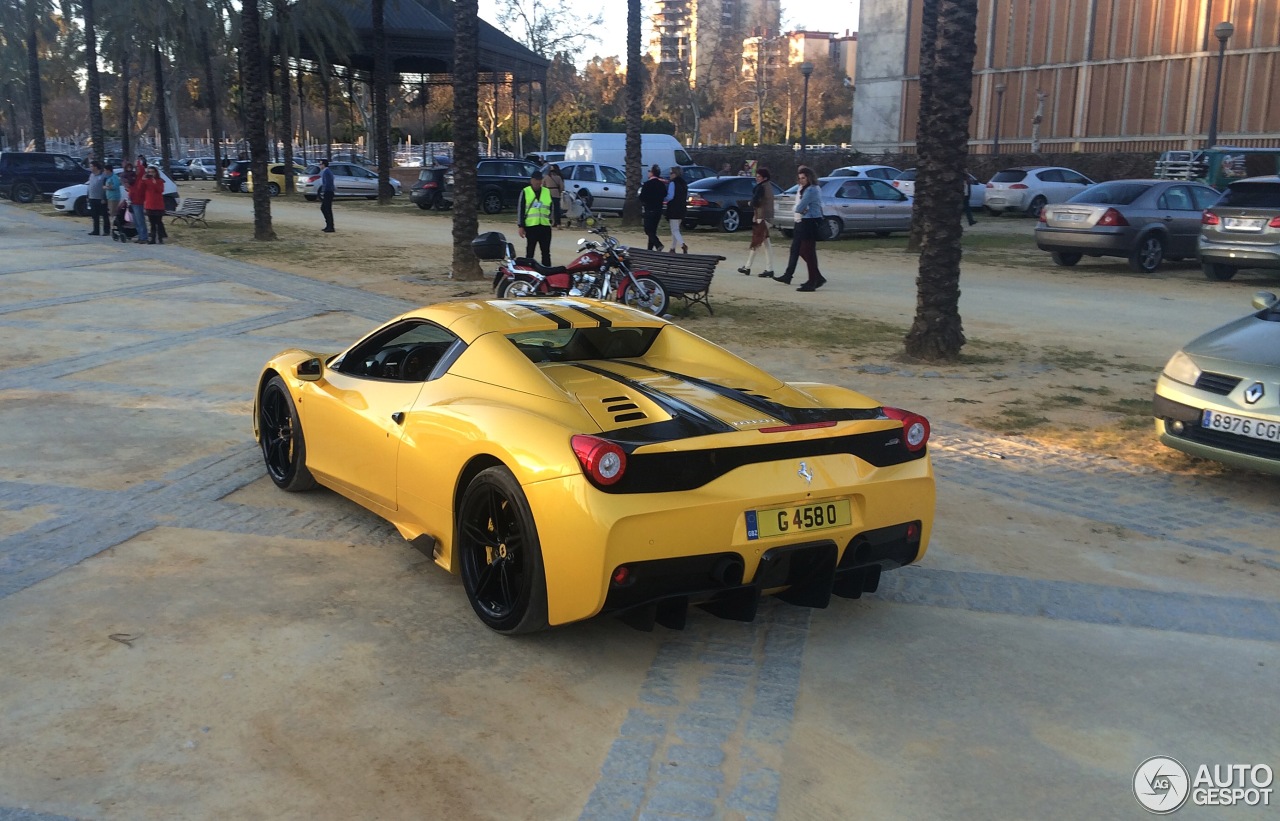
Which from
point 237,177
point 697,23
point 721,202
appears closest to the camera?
point 721,202

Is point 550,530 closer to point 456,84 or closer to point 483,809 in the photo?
point 483,809

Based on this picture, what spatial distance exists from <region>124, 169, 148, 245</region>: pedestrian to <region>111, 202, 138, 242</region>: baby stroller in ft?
1.07

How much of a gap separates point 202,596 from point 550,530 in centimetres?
185

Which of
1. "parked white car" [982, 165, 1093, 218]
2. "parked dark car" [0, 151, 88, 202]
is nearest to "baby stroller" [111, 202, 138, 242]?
"parked dark car" [0, 151, 88, 202]

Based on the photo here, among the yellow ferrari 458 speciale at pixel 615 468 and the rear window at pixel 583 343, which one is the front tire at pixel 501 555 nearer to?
the yellow ferrari 458 speciale at pixel 615 468

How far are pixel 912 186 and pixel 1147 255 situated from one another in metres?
13.4

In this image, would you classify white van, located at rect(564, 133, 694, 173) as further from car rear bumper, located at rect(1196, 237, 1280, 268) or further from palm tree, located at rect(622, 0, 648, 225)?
car rear bumper, located at rect(1196, 237, 1280, 268)

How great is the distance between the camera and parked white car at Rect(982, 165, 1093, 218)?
3516cm

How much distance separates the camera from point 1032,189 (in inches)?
1380

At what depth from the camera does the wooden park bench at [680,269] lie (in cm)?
1397

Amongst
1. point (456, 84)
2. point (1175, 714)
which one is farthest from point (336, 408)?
point (456, 84)

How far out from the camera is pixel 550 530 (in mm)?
4219

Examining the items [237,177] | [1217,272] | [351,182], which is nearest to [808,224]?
[1217,272]

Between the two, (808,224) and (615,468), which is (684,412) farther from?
(808,224)
